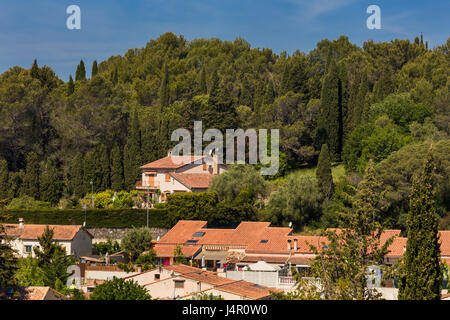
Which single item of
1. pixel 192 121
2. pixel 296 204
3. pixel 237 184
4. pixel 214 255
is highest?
pixel 192 121

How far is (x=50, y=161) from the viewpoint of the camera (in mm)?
51938

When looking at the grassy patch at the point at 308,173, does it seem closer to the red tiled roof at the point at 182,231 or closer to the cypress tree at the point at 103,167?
the red tiled roof at the point at 182,231

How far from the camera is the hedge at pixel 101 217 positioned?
143 feet

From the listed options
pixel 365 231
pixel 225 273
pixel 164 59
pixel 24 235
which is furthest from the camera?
pixel 164 59

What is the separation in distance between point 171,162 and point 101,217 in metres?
8.43

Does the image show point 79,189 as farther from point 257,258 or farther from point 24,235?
point 257,258

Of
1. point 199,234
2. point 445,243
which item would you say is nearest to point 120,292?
point 199,234

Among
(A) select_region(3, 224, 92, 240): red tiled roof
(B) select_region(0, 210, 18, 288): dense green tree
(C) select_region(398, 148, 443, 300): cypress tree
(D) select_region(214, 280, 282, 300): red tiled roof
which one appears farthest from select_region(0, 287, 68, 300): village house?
(A) select_region(3, 224, 92, 240): red tiled roof

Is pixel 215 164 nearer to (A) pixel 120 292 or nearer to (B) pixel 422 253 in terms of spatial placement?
(A) pixel 120 292

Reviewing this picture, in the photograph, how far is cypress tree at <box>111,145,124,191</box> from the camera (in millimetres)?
50969

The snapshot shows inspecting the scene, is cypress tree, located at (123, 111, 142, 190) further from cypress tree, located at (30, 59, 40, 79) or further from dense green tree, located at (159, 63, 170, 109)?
cypress tree, located at (30, 59, 40, 79)

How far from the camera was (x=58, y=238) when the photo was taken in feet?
128

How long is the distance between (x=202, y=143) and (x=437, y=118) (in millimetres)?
17073
